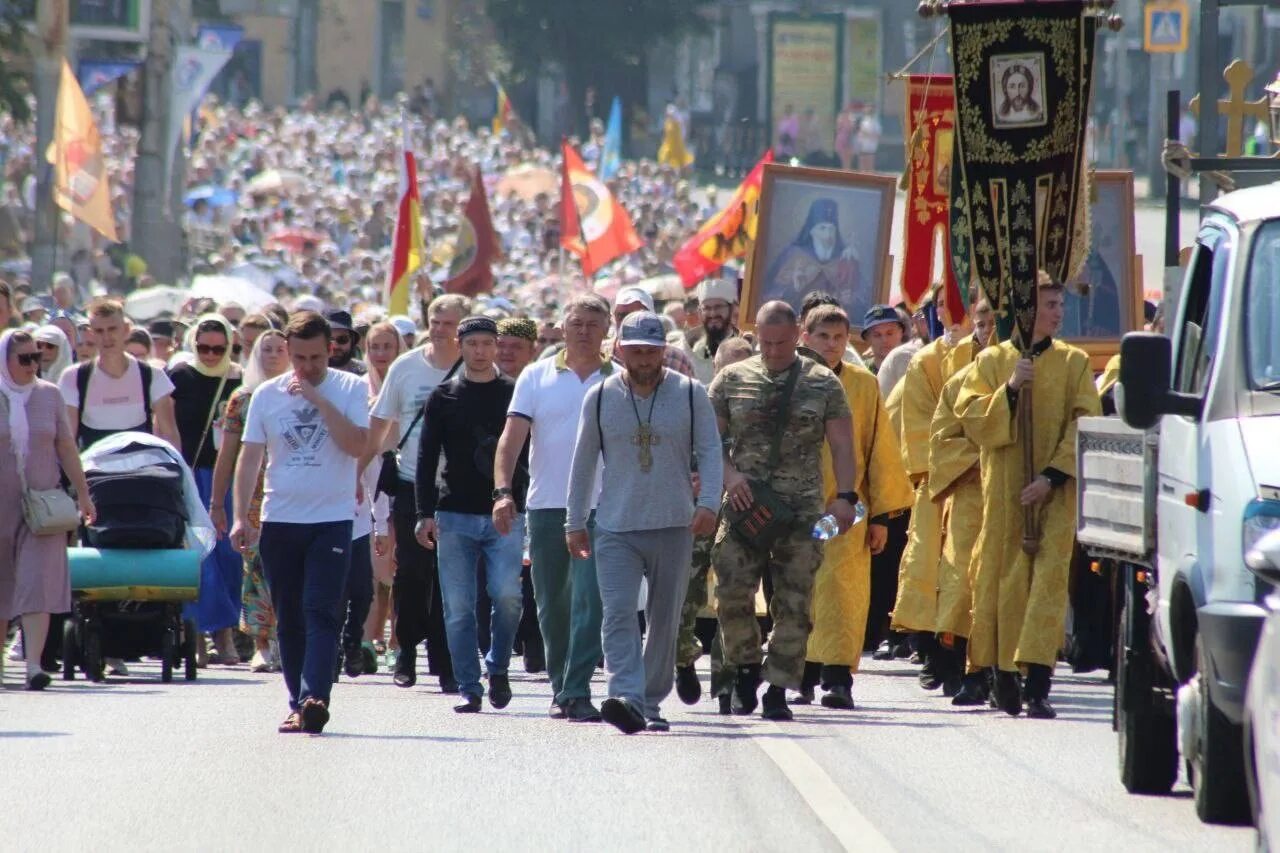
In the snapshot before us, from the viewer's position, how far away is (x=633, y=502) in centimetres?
1202

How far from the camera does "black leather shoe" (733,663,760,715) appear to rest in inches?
513

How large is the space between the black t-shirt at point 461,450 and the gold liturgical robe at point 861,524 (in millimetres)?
1486

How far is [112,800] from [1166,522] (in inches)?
144

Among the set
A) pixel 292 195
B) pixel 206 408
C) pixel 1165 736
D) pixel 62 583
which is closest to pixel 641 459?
pixel 1165 736

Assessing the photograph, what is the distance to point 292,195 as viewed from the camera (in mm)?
54375

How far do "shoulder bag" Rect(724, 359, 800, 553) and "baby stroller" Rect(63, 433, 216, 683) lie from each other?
11.3 feet

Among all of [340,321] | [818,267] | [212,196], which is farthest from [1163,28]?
[340,321]

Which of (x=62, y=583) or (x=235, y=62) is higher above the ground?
(x=235, y=62)

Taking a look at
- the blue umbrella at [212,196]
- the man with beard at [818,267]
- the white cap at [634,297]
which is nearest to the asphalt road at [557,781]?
the white cap at [634,297]

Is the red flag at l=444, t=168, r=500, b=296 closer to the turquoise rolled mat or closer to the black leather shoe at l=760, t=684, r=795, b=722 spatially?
the turquoise rolled mat

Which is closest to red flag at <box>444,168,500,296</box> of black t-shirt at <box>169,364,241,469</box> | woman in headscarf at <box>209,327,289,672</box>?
black t-shirt at <box>169,364,241,469</box>

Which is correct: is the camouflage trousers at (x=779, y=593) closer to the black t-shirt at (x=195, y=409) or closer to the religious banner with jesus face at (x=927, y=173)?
the black t-shirt at (x=195, y=409)

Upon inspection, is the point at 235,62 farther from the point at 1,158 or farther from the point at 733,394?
the point at 733,394

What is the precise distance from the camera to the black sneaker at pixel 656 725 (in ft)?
39.8
